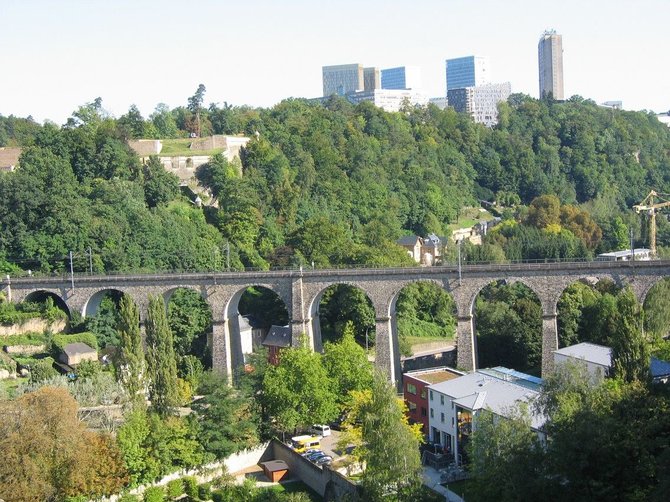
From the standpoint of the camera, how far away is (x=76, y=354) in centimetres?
5459

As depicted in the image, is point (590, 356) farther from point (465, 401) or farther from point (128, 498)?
point (128, 498)

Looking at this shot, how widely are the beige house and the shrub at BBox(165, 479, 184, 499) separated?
52.5 feet

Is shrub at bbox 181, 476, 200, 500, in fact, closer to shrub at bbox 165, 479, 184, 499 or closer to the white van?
shrub at bbox 165, 479, 184, 499

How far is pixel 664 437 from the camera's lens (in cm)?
2977

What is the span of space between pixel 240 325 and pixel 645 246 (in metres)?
56.7

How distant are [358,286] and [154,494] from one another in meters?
18.9

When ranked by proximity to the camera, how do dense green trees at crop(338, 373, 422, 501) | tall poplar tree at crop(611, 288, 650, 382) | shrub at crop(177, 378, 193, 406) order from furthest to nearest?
shrub at crop(177, 378, 193, 406) → tall poplar tree at crop(611, 288, 650, 382) → dense green trees at crop(338, 373, 422, 501)

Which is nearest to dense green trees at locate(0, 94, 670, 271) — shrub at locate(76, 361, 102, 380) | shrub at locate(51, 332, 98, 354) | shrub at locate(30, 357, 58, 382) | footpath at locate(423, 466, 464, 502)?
shrub at locate(51, 332, 98, 354)

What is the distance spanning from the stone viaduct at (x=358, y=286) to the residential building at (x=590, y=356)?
2.10 meters

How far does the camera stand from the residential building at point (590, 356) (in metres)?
43.3

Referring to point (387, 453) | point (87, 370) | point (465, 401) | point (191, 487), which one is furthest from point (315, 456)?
point (87, 370)

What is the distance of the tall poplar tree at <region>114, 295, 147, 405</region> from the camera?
44.6 meters

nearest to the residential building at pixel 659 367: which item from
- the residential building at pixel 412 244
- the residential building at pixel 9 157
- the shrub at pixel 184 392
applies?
the shrub at pixel 184 392

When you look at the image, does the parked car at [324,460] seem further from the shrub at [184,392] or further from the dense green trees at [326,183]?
the dense green trees at [326,183]
